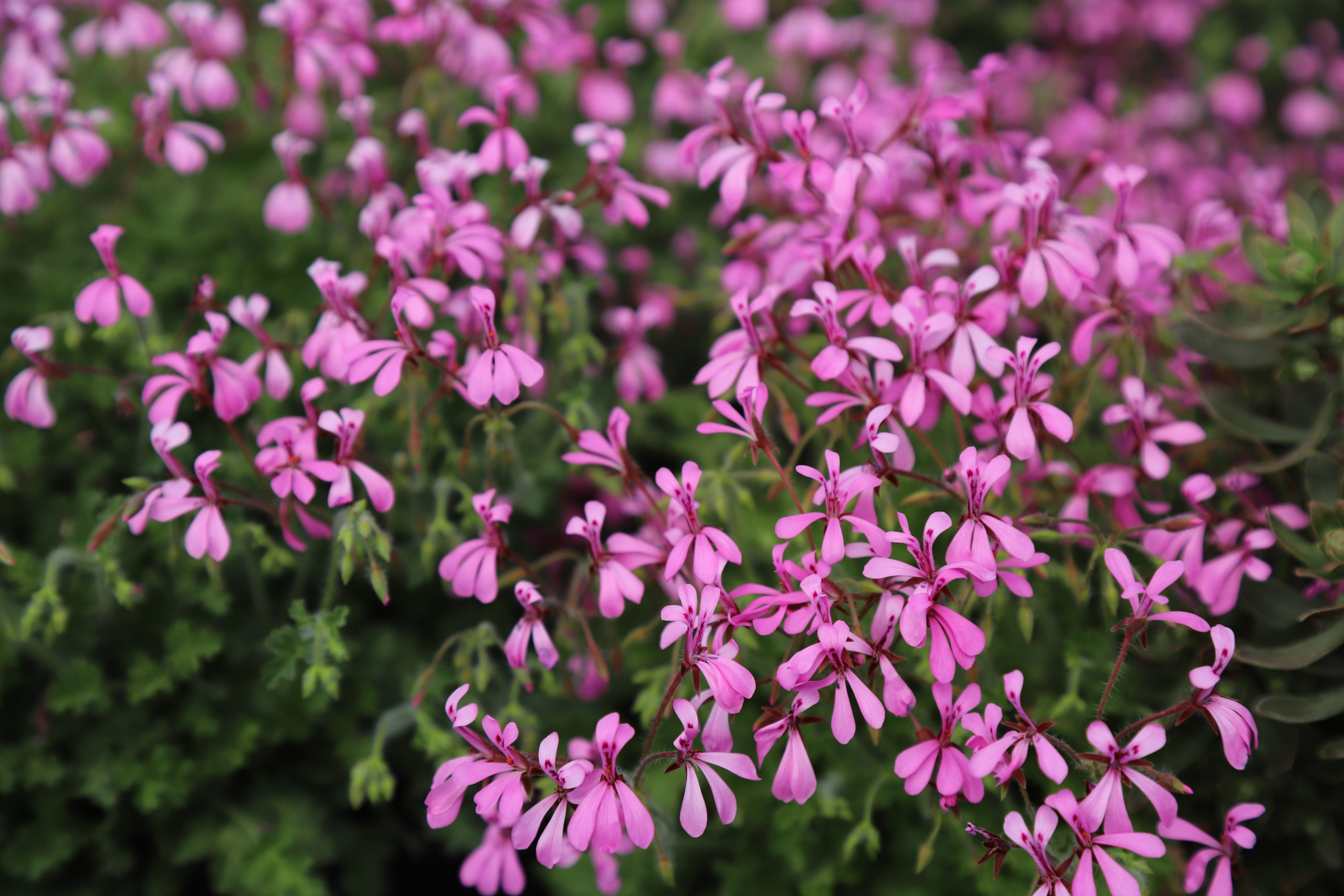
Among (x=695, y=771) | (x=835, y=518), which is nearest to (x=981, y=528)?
(x=835, y=518)

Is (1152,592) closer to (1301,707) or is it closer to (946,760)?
(946,760)

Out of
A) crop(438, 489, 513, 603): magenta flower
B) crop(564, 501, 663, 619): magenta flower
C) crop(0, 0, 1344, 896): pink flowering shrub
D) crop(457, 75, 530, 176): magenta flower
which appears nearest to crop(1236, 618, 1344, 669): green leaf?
crop(0, 0, 1344, 896): pink flowering shrub

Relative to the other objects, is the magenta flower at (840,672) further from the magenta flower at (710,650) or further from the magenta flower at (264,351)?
the magenta flower at (264,351)

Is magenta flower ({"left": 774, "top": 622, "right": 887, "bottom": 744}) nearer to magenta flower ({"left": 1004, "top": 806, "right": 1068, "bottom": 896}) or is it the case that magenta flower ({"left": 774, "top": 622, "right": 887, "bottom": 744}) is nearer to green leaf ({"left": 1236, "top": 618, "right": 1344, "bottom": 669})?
magenta flower ({"left": 1004, "top": 806, "right": 1068, "bottom": 896})

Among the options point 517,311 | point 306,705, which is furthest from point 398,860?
point 517,311

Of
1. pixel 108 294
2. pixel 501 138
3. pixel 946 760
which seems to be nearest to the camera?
pixel 946 760

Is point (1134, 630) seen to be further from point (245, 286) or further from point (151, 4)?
point (151, 4)
